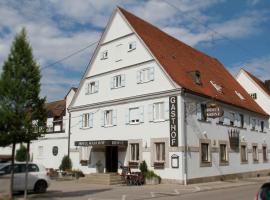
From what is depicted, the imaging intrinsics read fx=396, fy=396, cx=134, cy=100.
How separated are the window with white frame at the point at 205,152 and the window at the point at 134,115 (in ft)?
17.2

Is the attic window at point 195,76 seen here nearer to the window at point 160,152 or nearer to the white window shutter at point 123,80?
the white window shutter at point 123,80

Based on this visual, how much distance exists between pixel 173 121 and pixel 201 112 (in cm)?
335

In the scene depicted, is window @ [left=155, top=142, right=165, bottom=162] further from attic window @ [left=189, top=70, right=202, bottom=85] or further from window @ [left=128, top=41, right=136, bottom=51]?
window @ [left=128, top=41, right=136, bottom=51]

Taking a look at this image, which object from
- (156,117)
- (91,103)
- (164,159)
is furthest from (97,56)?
(164,159)

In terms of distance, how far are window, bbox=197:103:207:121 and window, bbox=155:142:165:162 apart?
3.56 m

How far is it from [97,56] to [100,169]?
9647 millimetres

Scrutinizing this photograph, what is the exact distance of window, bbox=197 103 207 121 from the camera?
2945 centimetres

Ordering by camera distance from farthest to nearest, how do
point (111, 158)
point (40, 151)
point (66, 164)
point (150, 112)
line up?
point (40, 151) → point (66, 164) → point (111, 158) → point (150, 112)

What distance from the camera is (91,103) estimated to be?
1357 inches

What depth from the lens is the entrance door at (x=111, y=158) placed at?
3173 cm

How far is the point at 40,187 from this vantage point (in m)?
21.8

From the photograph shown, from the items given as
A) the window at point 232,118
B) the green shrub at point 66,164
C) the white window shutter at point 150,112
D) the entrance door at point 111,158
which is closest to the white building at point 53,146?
the green shrub at point 66,164

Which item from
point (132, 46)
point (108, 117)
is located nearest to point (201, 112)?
point (132, 46)

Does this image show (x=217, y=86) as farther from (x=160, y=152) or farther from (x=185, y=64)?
(x=160, y=152)
